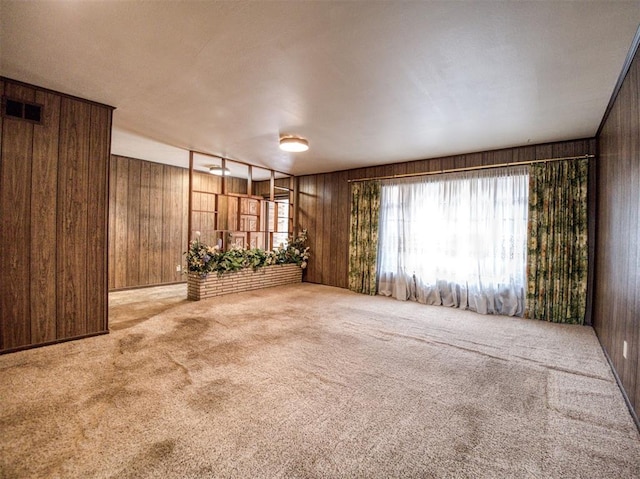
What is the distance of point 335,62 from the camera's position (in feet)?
8.25

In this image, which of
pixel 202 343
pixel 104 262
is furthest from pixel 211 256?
pixel 202 343

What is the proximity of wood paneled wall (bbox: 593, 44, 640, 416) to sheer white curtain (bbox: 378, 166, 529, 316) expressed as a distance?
107cm

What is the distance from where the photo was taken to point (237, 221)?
21.1ft

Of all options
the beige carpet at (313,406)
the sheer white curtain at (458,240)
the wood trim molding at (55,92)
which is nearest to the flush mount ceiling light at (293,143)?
the wood trim molding at (55,92)

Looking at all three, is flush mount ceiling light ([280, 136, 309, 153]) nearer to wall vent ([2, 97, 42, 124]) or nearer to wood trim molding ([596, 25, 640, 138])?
wall vent ([2, 97, 42, 124])

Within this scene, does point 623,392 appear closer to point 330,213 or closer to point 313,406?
point 313,406

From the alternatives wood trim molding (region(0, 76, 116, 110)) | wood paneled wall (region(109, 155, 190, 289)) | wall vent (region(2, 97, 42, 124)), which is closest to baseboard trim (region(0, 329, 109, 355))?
wall vent (region(2, 97, 42, 124))

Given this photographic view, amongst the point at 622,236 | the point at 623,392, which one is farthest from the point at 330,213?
the point at 623,392

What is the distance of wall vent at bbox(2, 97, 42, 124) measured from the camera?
291 cm

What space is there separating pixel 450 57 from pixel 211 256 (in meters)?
4.75

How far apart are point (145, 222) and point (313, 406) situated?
594 cm

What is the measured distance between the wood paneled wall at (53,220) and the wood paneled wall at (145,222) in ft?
9.56

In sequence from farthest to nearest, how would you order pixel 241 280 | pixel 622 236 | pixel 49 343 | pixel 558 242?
pixel 241 280
pixel 558 242
pixel 49 343
pixel 622 236

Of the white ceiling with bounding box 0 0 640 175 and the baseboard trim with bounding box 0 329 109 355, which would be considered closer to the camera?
the white ceiling with bounding box 0 0 640 175
